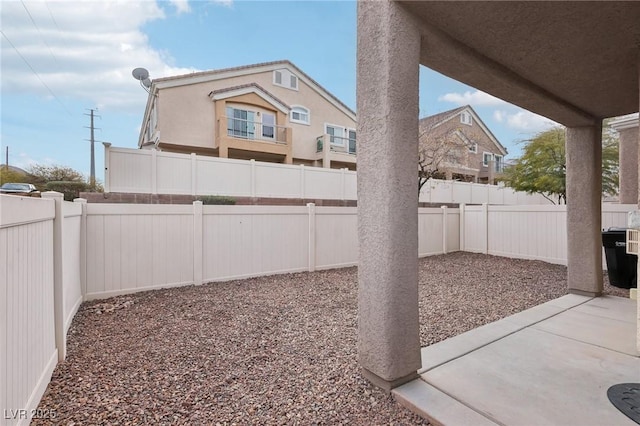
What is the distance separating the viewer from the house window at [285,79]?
1656 cm

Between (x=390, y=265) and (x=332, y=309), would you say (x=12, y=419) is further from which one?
(x=332, y=309)

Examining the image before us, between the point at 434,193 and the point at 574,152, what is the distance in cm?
1059

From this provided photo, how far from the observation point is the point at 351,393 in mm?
2387

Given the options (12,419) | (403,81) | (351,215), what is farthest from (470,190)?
(12,419)

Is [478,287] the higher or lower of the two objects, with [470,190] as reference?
lower

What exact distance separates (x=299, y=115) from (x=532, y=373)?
16.5 metres

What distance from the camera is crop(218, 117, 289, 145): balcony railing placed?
1475 cm

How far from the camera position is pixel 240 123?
14977 millimetres

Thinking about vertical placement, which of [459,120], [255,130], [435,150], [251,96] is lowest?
[435,150]

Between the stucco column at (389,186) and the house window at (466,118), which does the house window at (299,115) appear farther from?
the stucco column at (389,186)

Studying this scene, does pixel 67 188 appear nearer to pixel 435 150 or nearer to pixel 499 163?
pixel 435 150

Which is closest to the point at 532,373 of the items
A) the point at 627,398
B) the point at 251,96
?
the point at 627,398

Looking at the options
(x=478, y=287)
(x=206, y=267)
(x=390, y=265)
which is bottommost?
(x=478, y=287)

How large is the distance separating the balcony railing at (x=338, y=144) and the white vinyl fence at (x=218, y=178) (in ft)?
15.3
